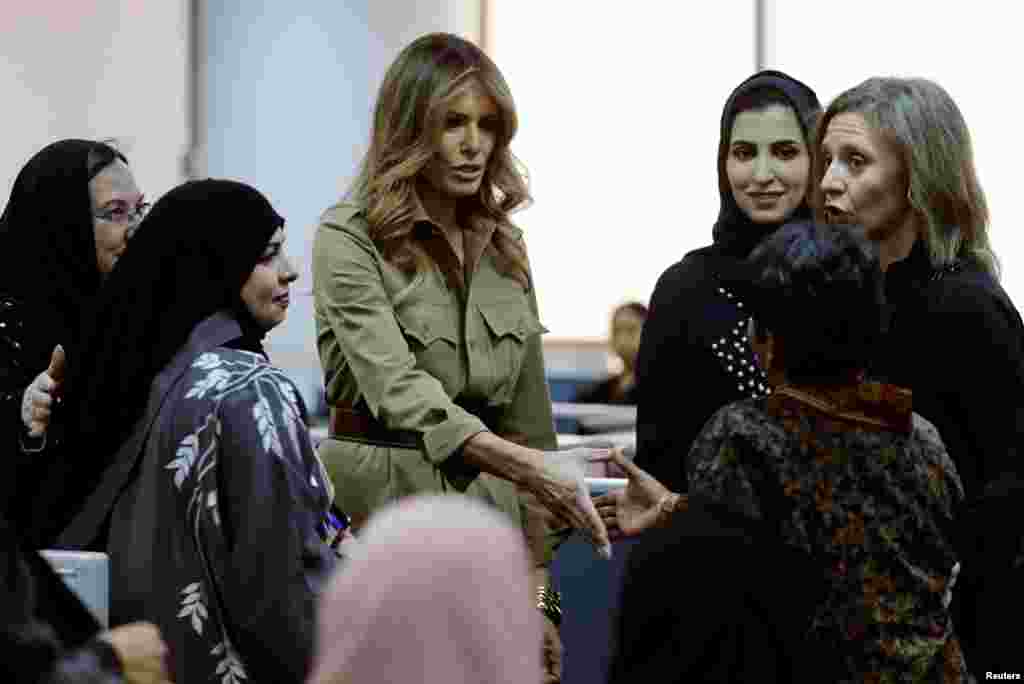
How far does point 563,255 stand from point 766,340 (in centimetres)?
858

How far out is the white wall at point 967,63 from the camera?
889cm

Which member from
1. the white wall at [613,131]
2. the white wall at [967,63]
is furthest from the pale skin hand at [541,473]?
the white wall at [613,131]

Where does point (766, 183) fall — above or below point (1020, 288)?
above

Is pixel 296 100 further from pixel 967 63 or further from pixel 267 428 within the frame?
pixel 267 428

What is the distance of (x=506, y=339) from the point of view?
332 cm

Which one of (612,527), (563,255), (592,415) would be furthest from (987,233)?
(563,255)

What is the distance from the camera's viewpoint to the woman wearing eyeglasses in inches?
137

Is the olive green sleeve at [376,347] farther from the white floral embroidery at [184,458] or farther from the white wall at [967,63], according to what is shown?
the white wall at [967,63]

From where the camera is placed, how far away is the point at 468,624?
1.68 metres

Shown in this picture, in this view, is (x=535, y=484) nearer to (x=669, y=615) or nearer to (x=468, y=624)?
(x=669, y=615)

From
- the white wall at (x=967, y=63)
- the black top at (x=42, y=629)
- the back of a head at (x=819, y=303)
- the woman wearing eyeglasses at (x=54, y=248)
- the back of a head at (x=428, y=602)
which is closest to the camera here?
the back of a head at (x=428, y=602)

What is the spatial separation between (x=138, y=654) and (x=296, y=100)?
718 centimetres

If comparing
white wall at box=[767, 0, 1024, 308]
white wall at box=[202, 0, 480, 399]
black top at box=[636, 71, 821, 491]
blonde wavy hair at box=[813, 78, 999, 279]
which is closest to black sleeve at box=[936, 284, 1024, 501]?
blonde wavy hair at box=[813, 78, 999, 279]

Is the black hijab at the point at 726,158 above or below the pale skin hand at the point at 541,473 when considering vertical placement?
above
